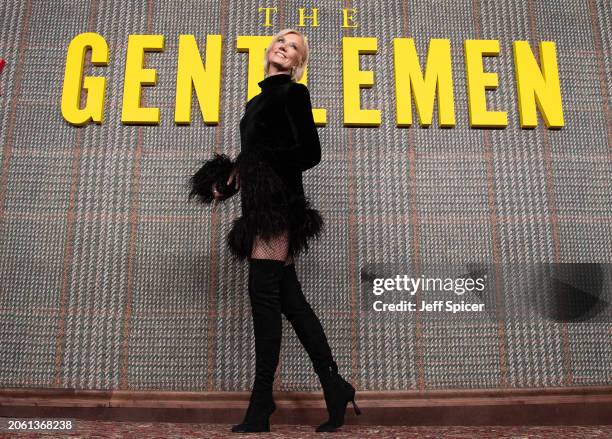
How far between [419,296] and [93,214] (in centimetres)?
117

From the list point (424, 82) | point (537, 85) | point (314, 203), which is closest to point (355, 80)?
point (424, 82)

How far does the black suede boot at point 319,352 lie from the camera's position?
1303mm

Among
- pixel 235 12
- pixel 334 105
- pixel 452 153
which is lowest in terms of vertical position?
pixel 452 153

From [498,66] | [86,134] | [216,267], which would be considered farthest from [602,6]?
[86,134]

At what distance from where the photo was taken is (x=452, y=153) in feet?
6.09

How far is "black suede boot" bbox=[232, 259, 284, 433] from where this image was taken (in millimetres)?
1258

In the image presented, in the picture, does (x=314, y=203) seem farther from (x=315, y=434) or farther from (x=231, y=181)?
(x=315, y=434)

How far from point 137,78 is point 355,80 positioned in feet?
2.64

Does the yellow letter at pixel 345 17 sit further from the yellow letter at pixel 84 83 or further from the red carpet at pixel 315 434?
the red carpet at pixel 315 434

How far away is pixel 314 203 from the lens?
70.9 inches

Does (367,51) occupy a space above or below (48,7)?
below

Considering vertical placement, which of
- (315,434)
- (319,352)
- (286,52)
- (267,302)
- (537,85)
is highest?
(537,85)

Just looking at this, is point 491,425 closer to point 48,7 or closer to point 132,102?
point 132,102

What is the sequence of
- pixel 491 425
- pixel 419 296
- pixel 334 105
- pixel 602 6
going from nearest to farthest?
1. pixel 491 425
2. pixel 419 296
3. pixel 334 105
4. pixel 602 6
